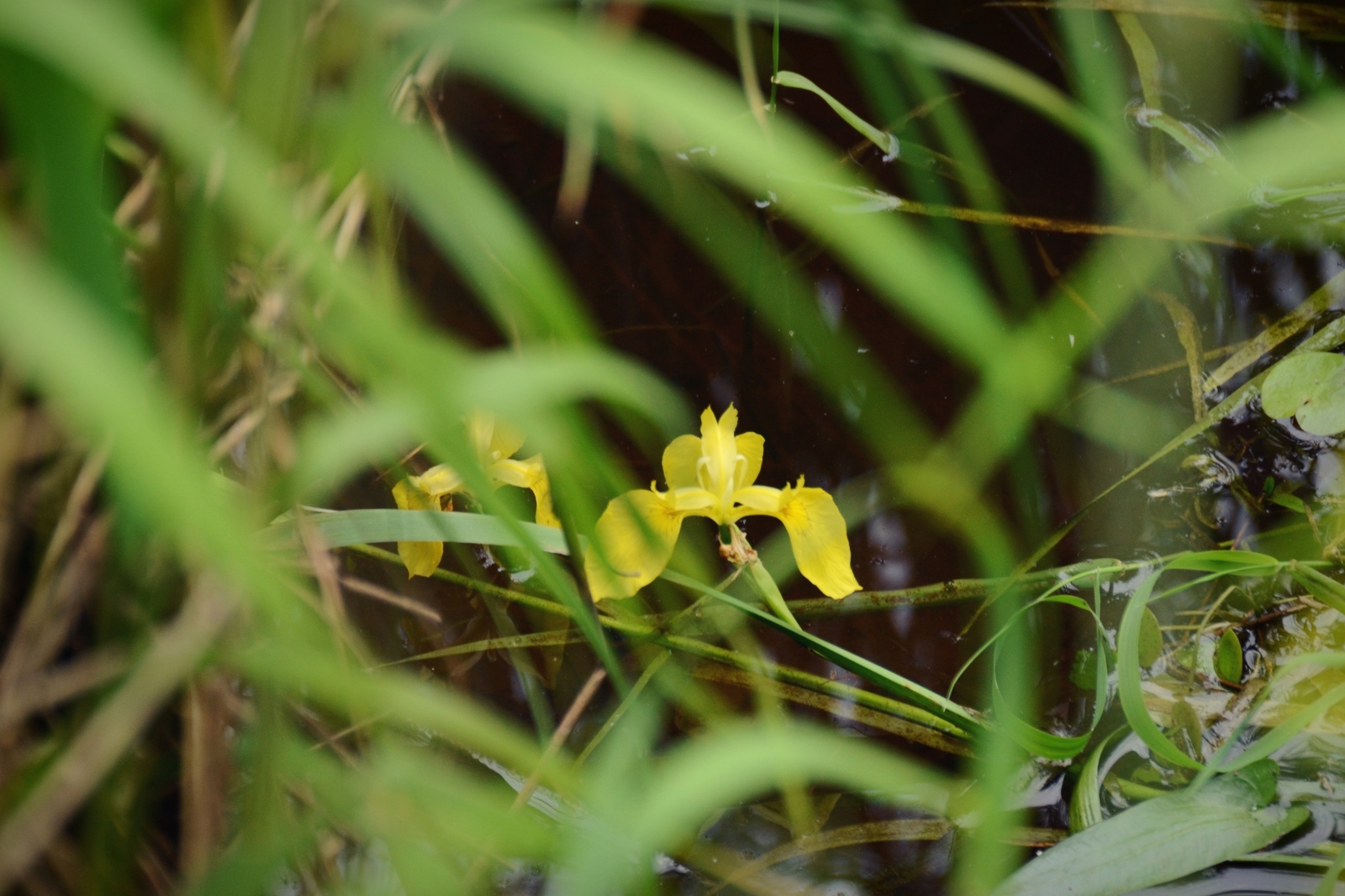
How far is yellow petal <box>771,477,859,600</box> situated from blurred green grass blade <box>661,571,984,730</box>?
11cm

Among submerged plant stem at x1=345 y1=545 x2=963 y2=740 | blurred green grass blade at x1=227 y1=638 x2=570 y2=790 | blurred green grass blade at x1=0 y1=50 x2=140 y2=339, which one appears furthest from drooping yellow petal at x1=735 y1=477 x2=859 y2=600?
blurred green grass blade at x1=0 y1=50 x2=140 y2=339

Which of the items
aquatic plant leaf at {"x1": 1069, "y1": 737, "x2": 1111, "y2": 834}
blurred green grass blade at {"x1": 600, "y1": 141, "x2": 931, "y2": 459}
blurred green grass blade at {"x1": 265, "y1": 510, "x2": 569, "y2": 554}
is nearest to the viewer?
blurred green grass blade at {"x1": 265, "y1": 510, "x2": 569, "y2": 554}

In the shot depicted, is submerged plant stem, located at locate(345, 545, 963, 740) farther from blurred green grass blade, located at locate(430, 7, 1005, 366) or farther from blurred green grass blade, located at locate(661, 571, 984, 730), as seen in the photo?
blurred green grass blade, located at locate(430, 7, 1005, 366)

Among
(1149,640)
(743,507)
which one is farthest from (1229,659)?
(743,507)

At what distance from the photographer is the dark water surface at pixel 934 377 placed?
821 mm

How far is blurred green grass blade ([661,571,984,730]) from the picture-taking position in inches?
26.5

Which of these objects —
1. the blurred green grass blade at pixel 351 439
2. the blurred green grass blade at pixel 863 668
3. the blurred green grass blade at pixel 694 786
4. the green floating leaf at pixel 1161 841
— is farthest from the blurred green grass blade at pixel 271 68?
the green floating leaf at pixel 1161 841

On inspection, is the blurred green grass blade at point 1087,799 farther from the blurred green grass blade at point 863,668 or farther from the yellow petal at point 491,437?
the yellow petal at point 491,437

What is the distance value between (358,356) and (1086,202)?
0.95 m

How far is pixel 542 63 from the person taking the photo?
0.99 feet

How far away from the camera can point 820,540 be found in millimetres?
815

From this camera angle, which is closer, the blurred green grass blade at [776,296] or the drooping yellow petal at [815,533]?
the drooping yellow petal at [815,533]

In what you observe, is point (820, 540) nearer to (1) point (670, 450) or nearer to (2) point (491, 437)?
(1) point (670, 450)

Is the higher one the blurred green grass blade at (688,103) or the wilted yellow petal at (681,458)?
the blurred green grass blade at (688,103)
